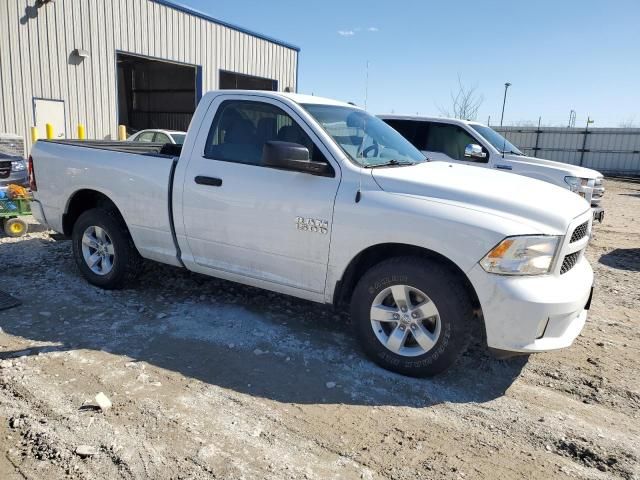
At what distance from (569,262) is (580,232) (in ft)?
0.89

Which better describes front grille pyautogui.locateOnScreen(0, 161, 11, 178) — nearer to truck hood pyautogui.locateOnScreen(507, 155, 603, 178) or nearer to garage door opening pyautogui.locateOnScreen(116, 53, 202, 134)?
truck hood pyautogui.locateOnScreen(507, 155, 603, 178)

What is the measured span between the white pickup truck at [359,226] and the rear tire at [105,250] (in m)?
0.02

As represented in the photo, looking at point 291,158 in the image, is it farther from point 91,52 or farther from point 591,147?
point 591,147

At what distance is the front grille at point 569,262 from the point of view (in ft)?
11.4

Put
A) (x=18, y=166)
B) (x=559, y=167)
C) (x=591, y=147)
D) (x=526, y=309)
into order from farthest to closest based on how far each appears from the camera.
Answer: (x=591, y=147), (x=559, y=167), (x=18, y=166), (x=526, y=309)

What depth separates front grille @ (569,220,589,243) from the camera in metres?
3.57

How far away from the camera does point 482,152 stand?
28.0 ft

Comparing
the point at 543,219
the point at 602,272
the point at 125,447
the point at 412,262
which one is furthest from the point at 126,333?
the point at 602,272

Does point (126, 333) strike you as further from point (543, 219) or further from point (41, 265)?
point (543, 219)

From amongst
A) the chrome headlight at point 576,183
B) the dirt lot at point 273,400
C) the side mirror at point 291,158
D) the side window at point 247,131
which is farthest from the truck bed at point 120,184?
the chrome headlight at point 576,183

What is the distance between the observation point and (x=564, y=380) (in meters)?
3.82

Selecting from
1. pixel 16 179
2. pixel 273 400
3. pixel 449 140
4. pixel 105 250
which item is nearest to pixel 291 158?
pixel 273 400

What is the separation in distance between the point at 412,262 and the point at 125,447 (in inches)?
83.9

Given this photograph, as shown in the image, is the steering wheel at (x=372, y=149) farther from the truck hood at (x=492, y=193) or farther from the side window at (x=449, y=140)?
the side window at (x=449, y=140)
